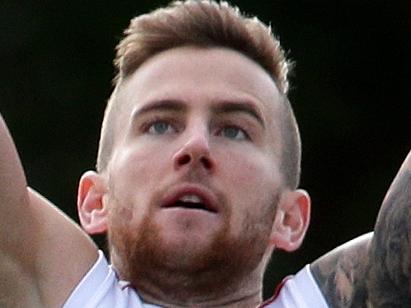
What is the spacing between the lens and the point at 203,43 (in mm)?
4758

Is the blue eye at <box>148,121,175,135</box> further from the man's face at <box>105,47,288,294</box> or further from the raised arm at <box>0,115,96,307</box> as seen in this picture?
the raised arm at <box>0,115,96,307</box>

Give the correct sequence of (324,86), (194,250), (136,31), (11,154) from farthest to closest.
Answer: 1. (324,86)
2. (136,31)
3. (194,250)
4. (11,154)

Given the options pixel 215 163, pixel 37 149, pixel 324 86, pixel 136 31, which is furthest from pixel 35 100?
pixel 215 163

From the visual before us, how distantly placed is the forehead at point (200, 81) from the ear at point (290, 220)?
0.22 metres

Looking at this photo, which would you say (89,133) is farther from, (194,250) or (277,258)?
(194,250)

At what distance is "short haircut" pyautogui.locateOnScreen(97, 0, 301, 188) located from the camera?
474cm

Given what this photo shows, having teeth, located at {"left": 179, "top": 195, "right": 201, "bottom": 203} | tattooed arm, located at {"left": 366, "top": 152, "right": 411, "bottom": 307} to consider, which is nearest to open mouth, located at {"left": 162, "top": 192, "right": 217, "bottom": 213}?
Answer: teeth, located at {"left": 179, "top": 195, "right": 201, "bottom": 203}

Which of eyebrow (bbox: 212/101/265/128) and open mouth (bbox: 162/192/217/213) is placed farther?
eyebrow (bbox: 212/101/265/128)

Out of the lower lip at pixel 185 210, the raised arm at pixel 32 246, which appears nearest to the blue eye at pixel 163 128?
the lower lip at pixel 185 210

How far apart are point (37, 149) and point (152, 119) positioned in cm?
359

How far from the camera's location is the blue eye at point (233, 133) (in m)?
4.53

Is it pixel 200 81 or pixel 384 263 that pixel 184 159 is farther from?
pixel 384 263

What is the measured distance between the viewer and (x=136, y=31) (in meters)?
4.88

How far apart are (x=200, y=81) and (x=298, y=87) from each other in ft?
11.1
